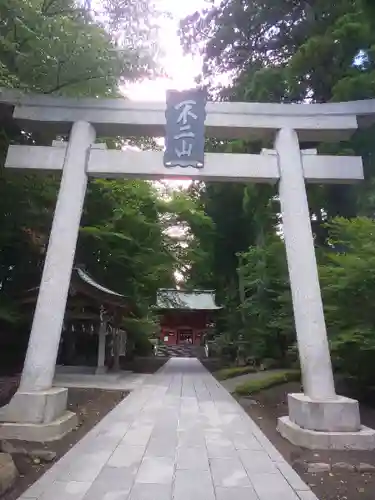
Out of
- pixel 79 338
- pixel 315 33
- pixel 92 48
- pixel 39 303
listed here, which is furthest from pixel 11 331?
pixel 315 33

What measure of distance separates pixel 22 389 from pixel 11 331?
7671 millimetres

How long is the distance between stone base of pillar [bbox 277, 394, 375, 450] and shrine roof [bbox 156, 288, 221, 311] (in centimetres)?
1861

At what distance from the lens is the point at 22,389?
19.3 feet

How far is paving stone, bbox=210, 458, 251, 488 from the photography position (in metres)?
3.87

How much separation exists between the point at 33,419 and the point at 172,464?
221 centimetres

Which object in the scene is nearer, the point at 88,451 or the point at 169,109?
the point at 88,451

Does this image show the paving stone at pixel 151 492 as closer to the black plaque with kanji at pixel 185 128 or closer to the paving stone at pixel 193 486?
the paving stone at pixel 193 486

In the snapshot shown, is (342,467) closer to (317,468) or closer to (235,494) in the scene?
(317,468)

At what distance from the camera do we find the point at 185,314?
31203 mm

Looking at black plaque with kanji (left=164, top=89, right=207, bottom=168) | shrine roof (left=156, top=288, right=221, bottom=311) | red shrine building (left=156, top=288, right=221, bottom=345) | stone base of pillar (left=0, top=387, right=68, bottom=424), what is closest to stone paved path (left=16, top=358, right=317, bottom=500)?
stone base of pillar (left=0, top=387, right=68, bottom=424)

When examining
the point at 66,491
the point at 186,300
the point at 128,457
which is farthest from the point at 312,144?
the point at 186,300

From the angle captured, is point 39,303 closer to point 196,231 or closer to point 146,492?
point 146,492

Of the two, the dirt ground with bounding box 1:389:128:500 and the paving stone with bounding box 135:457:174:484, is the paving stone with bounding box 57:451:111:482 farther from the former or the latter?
the paving stone with bounding box 135:457:174:484

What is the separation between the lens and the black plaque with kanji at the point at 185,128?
22.8 ft
